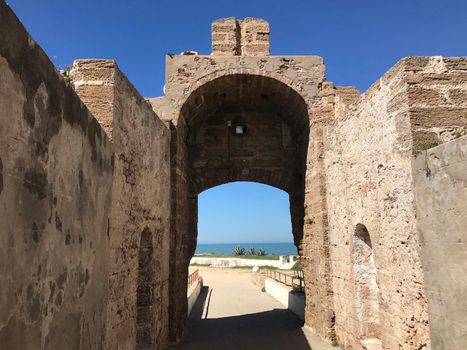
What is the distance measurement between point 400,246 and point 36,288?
4008 mm

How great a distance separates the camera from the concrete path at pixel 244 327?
813 centimetres

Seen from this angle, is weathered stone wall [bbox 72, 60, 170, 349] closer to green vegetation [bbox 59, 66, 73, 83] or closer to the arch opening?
green vegetation [bbox 59, 66, 73, 83]

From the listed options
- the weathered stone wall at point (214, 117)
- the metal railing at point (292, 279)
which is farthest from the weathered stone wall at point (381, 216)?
the metal railing at point (292, 279)

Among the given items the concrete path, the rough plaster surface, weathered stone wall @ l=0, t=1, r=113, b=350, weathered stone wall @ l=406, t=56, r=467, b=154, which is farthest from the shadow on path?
weathered stone wall @ l=0, t=1, r=113, b=350

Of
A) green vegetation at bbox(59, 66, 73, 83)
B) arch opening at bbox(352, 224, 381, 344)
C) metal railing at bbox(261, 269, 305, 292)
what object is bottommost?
metal railing at bbox(261, 269, 305, 292)

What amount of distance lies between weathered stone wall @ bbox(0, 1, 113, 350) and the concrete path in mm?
5004

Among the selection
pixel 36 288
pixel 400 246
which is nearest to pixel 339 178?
pixel 400 246

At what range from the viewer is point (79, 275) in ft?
10.8

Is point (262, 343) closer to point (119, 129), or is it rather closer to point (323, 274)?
point (323, 274)

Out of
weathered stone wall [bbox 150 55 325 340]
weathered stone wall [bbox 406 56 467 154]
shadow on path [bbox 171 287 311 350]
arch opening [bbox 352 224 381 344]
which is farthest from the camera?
weathered stone wall [bbox 150 55 325 340]

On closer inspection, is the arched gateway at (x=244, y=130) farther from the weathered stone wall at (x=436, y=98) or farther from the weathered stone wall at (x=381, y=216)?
the weathered stone wall at (x=436, y=98)

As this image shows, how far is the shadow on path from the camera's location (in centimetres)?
812

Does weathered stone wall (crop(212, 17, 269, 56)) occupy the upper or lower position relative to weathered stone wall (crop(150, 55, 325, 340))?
upper

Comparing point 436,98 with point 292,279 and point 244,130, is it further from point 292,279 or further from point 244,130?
point 292,279
